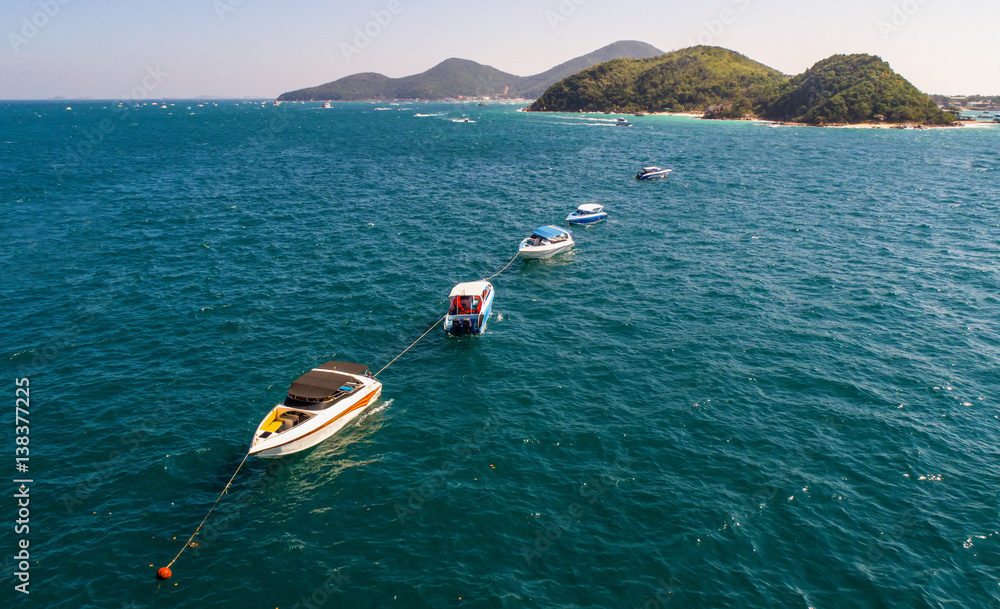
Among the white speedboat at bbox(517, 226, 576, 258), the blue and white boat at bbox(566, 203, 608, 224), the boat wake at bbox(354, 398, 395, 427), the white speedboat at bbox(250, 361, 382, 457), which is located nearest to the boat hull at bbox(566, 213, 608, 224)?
the blue and white boat at bbox(566, 203, 608, 224)

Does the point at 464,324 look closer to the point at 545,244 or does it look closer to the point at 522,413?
the point at 522,413

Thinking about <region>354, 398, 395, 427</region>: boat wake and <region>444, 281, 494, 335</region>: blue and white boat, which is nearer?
<region>354, 398, 395, 427</region>: boat wake

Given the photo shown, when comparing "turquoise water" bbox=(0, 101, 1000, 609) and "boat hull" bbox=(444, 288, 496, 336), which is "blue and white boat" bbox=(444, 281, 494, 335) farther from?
"turquoise water" bbox=(0, 101, 1000, 609)

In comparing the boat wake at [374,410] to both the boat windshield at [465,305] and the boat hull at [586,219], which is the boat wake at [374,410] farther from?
the boat hull at [586,219]

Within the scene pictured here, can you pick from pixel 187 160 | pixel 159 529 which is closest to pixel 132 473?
pixel 159 529

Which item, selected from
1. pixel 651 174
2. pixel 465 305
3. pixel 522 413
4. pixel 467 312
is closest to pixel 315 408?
pixel 522 413

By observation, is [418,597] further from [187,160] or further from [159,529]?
[187,160]
